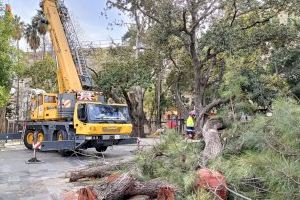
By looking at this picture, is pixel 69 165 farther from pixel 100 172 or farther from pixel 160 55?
pixel 160 55

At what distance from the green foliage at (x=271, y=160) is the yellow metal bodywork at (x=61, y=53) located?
36.7 ft

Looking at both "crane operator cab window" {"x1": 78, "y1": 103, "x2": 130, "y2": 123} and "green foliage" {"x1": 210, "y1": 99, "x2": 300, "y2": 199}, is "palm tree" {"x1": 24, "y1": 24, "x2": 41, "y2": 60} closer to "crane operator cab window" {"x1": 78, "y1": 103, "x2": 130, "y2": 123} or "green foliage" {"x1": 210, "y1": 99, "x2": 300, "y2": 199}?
"crane operator cab window" {"x1": 78, "y1": 103, "x2": 130, "y2": 123}

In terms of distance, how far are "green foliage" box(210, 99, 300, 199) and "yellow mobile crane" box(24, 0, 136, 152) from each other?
8.90m

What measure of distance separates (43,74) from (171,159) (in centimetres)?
2917

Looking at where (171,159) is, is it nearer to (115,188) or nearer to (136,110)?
(115,188)

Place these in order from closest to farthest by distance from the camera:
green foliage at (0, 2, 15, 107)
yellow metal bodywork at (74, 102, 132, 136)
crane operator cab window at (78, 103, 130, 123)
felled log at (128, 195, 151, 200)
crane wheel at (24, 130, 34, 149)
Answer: felled log at (128, 195, 151, 200) → yellow metal bodywork at (74, 102, 132, 136) → crane operator cab window at (78, 103, 130, 123) → crane wheel at (24, 130, 34, 149) → green foliage at (0, 2, 15, 107)

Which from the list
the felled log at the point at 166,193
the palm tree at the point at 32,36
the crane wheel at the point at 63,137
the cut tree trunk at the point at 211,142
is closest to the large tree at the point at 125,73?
the crane wheel at the point at 63,137

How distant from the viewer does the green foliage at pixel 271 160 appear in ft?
16.2

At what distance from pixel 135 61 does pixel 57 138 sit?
1183 centimetres

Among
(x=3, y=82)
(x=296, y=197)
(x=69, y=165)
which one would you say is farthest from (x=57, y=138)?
(x=296, y=197)

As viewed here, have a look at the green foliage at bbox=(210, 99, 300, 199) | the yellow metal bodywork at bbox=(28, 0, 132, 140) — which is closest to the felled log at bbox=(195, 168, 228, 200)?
the green foliage at bbox=(210, 99, 300, 199)

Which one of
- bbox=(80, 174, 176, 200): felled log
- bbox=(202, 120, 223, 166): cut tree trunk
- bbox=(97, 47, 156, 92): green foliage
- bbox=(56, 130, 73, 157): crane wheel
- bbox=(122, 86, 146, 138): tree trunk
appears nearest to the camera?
bbox=(80, 174, 176, 200): felled log

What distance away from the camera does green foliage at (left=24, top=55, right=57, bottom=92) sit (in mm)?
35469

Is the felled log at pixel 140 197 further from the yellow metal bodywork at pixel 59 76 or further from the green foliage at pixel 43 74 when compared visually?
the green foliage at pixel 43 74
